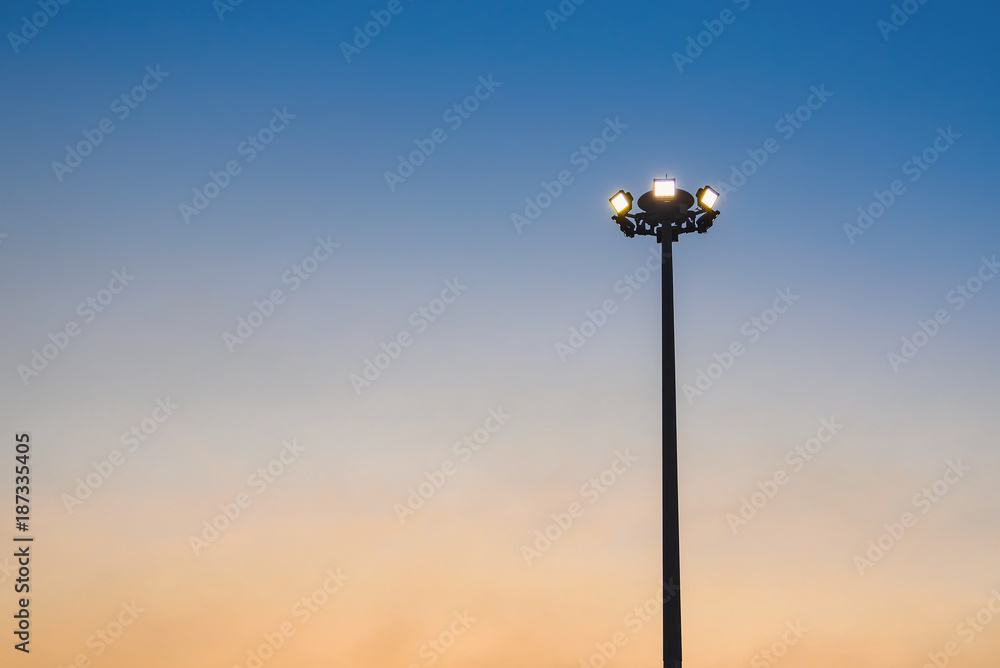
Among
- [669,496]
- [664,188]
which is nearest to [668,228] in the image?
[664,188]

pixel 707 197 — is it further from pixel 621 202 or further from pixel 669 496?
pixel 669 496

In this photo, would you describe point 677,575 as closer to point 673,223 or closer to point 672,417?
point 672,417

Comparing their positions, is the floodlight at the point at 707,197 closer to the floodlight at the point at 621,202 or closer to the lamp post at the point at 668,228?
the lamp post at the point at 668,228

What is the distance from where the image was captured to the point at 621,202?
440 inches

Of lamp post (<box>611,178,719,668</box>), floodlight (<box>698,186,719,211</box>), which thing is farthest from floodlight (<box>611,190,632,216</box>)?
floodlight (<box>698,186,719,211</box>)

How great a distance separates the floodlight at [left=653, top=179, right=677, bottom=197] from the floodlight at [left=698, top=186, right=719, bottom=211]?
0.34 metres

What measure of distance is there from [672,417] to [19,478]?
1709 centimetres

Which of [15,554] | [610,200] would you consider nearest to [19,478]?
[15,554]

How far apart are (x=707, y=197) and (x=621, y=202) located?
1103mm

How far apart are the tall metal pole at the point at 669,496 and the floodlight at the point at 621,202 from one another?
0.61 metres

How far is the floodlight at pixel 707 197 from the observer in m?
11.1

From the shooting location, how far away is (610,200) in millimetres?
11297

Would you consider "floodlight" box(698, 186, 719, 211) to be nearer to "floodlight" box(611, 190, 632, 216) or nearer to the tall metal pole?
the tall metal pole

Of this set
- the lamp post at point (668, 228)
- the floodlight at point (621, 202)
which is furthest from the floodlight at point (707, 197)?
the floodlight at point (621, 202)
